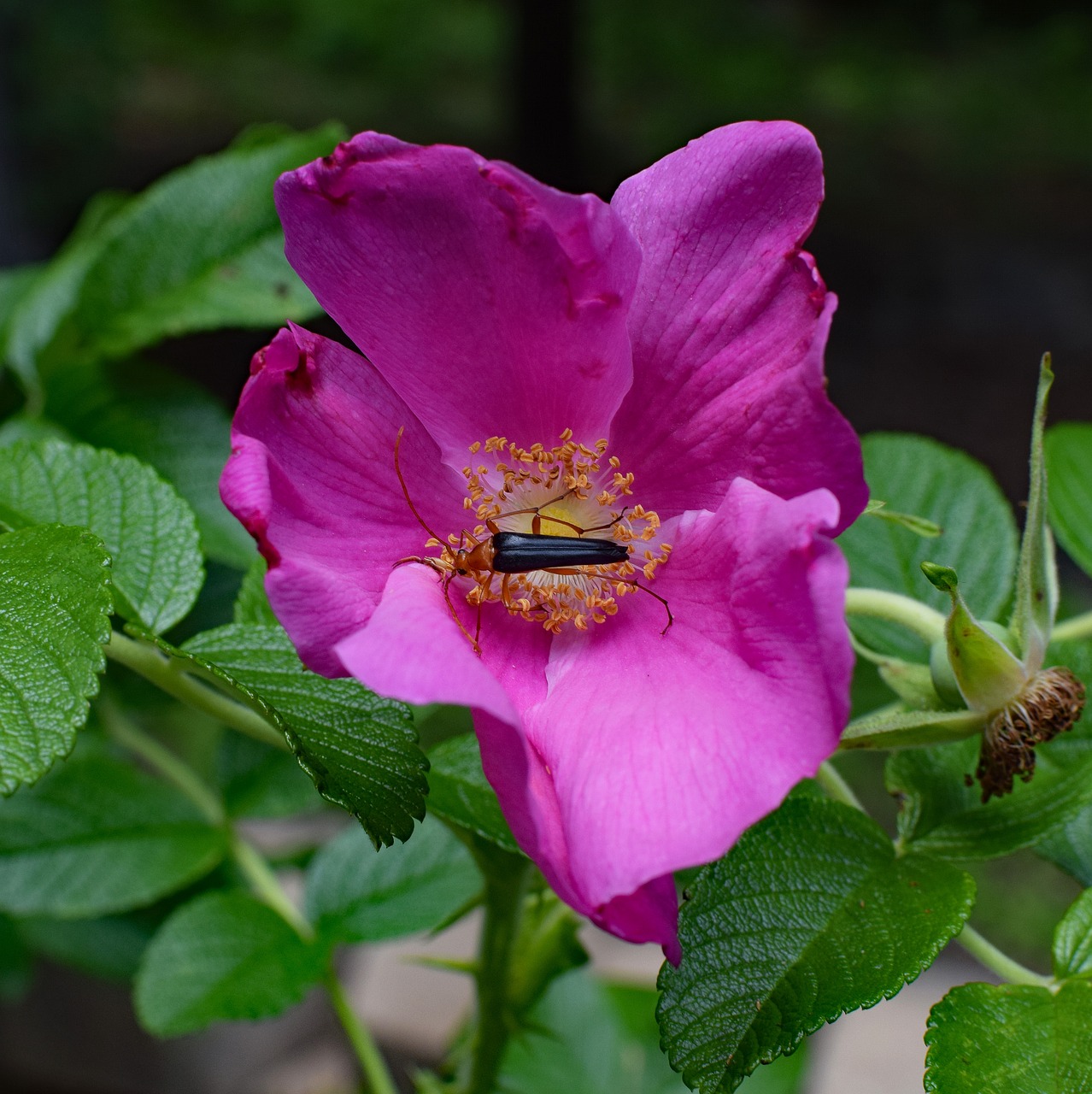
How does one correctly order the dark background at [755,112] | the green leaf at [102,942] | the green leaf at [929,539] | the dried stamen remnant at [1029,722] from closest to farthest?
the dried stamen remnant at [1029,722] < the green leaf at [929,539] < the green leaf at [102,942] < the dark background at [755,112]

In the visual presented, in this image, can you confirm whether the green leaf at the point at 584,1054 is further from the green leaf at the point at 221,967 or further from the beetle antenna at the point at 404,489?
the beetle antenna at the point at 404,489

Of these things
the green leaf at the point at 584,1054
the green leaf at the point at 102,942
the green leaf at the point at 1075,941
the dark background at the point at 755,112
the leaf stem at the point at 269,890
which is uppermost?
the green leaf at the point at 1075,941

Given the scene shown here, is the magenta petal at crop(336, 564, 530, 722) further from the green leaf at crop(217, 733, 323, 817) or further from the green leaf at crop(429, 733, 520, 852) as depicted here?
the green leaf at crop(217, 733, 323, 817)

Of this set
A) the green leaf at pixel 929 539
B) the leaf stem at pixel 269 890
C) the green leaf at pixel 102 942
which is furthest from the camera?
the green leaf at pixel 102 942

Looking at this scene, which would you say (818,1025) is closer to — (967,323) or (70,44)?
(967,323)

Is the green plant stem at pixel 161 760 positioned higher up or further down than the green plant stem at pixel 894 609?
further down

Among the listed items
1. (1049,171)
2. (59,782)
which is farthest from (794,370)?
(1049,171)

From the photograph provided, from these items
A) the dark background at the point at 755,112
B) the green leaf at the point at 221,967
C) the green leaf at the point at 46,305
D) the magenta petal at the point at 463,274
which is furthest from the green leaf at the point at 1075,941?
the dark background at the point at 755,112
